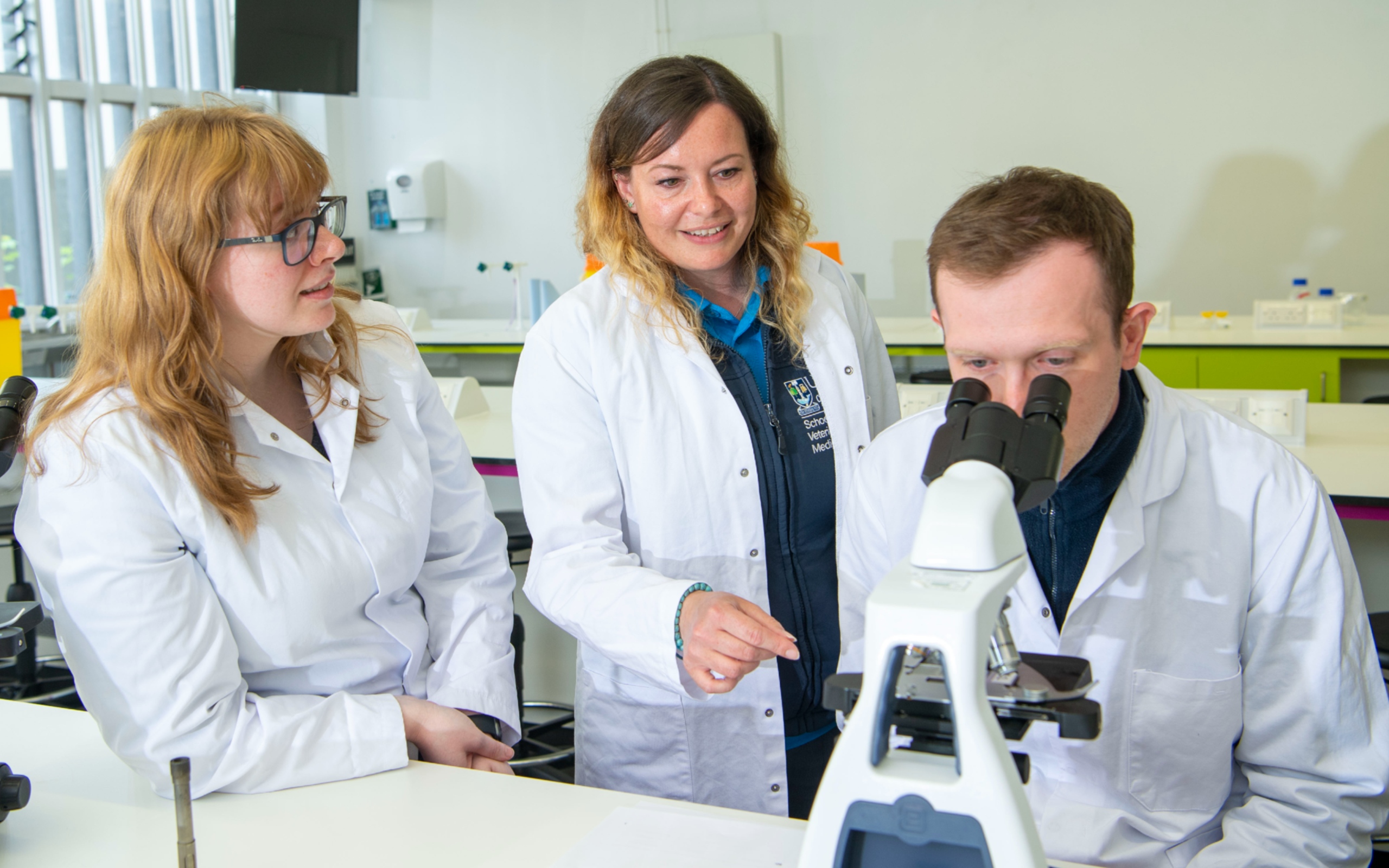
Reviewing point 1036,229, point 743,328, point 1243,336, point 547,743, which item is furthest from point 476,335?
point 1036,229

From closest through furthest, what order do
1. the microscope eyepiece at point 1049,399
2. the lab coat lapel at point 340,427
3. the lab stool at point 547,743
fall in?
the microscope eyepiece at point 1049,399 → the lab coat lapel at point 340,427 → the lab stool at point 547,743

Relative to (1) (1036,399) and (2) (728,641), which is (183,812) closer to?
(2) (728,641)

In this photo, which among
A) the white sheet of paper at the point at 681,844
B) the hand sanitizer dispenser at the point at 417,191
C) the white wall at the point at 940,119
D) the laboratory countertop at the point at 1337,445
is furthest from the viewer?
the hand sanitizer dispenser at the point at 417,191

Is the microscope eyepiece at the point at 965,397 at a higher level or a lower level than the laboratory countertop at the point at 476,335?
higher

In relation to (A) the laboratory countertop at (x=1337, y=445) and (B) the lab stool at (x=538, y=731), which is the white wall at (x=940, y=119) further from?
(B) the lab stool at (x=538, y=731)

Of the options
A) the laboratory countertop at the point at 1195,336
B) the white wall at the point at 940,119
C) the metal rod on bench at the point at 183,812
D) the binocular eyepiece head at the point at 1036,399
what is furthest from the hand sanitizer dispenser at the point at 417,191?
the binocular eyepiece head at the point at 1036,399

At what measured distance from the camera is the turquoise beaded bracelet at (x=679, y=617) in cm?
129

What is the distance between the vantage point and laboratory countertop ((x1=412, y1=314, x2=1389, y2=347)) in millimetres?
3852

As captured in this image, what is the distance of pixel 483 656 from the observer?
59.2 inches

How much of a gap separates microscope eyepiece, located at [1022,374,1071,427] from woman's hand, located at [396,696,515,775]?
860 millimetres

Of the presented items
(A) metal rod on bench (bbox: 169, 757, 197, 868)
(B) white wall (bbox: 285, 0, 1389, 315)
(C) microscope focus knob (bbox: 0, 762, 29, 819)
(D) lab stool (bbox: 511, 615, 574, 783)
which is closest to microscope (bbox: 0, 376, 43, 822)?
(C) microscope focus knob (bbox: 0, 762, 29, 819)

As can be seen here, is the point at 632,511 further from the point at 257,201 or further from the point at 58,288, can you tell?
the point at 58,288

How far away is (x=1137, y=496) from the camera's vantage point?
3.83 feet

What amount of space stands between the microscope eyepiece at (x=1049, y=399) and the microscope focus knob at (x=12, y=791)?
1.05m
